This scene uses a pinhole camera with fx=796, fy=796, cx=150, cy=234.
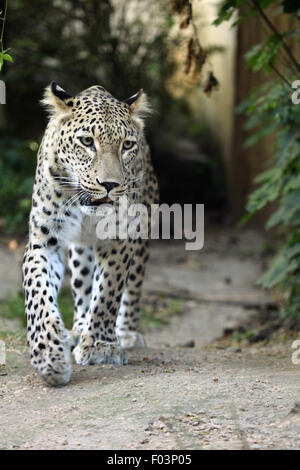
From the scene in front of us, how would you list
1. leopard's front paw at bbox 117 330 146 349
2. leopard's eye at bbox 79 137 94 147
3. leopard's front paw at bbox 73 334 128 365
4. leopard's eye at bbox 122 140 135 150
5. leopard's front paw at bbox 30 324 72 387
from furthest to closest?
leopard's front paw at bbox 117 330 146 349 → leopard's front paw at bbox 73 334 128 365 → leopard's eye at bbox 122 140 135 150 → leopard's eye at bbox 79 137 94 147 → leopard's front paw at bbox 30 324 72 387

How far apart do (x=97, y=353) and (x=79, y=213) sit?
1.07 metres

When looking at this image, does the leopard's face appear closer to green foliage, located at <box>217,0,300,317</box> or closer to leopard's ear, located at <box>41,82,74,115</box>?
leopard's ear, located at <box>41,82,74,115</box>

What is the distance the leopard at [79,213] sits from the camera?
5574mm

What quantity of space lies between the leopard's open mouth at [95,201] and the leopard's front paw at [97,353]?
41.6 inches

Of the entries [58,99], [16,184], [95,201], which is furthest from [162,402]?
[16,184]

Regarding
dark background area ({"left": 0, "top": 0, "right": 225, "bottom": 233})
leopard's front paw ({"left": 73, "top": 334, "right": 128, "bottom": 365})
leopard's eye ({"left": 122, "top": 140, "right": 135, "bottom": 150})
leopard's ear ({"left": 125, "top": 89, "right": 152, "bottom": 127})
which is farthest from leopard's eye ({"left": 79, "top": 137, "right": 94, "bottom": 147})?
dark background area ({"left": 0, "top": 0, "right": 225, "bottom": 233})

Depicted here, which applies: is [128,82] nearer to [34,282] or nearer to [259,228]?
[259,228]

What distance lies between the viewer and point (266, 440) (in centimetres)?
418

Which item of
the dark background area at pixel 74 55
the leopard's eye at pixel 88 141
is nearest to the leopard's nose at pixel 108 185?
the leopard's eye at pixel 88 141

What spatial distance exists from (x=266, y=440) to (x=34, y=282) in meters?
2.26

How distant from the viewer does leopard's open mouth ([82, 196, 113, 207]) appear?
18.6ft

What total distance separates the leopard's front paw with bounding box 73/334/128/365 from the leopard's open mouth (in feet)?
3.47

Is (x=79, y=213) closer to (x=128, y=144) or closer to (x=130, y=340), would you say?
(x=128, y=144)

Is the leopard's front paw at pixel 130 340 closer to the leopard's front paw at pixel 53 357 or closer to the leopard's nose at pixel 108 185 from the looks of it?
the leopard's front paw at pixel 53 357
